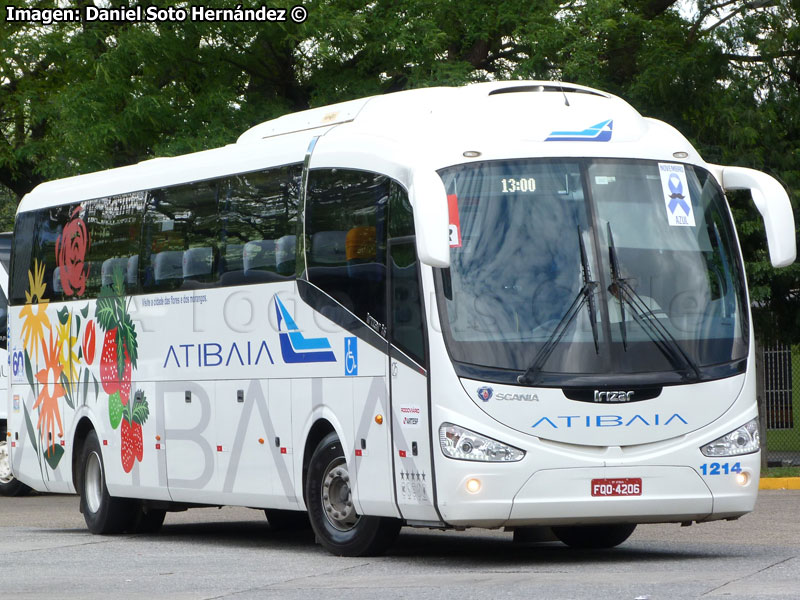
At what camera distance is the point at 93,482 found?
16.5 meters

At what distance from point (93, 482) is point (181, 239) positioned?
3074 mm

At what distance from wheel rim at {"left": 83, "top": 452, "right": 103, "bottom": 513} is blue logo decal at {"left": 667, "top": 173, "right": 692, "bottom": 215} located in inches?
273

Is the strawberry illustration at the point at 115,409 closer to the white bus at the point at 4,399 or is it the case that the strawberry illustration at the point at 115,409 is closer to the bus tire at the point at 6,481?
the white bus at the point at 4,399

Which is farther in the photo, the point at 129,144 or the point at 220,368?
the point at 129,144

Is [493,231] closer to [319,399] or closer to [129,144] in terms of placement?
[319,399]

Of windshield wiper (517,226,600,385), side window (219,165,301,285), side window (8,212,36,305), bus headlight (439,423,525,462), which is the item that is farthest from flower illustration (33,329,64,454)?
windshield wiper (517,226,600,385)

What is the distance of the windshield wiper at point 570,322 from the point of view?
439 inches

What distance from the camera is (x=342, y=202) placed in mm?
12656

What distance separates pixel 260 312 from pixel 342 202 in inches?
55.9

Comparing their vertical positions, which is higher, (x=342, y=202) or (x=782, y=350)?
(x=342, y=202)

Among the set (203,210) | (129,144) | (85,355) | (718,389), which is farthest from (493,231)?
(129,144)

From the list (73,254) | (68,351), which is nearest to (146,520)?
(68,351)

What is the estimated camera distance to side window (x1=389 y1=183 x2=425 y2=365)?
37.7 feet

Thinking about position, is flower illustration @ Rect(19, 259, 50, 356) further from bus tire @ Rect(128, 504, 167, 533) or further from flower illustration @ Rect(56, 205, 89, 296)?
bus tire @ Rect(128, 504, 167, 533)
